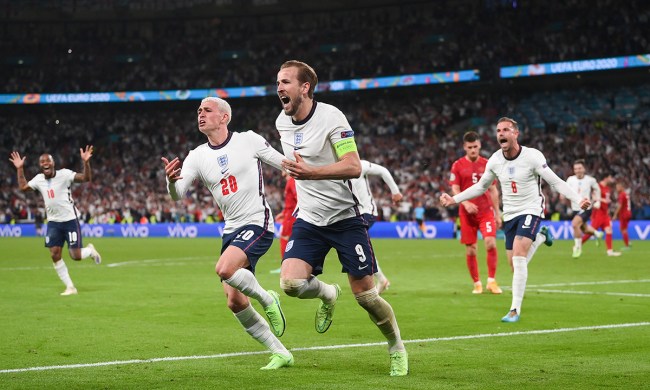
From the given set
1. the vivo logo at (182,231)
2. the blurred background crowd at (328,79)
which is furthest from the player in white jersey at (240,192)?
the vivo logo at (182,231)

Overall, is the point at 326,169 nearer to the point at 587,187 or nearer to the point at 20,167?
the point at 20,167

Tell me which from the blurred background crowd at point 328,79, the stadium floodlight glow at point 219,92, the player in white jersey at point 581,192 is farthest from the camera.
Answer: the stadium floodlight glow at point 219,92

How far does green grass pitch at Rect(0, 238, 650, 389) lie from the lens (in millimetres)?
7527

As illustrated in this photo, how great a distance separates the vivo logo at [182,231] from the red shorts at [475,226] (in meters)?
33.5

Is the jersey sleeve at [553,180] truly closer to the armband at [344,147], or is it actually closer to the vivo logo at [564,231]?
the armband at [344,147]

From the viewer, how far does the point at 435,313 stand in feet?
41.1

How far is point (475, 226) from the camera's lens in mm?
15766

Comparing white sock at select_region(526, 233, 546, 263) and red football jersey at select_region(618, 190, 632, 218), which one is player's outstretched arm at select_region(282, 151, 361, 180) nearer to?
white sock at select_region(526, 233, 546, 263)

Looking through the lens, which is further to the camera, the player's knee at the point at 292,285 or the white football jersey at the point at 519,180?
the white football jersey at the point at 519,180

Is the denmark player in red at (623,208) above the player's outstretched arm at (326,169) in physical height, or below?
below

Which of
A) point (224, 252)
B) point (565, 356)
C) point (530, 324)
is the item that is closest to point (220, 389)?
point (224, 252)

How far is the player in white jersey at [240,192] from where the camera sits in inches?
327

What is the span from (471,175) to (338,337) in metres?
6.21

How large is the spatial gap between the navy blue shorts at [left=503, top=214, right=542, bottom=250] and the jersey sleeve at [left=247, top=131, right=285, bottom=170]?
15.7 feet
